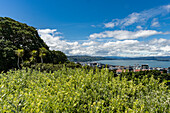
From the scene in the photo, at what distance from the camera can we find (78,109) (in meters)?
2.77

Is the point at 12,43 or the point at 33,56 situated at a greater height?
the point at 12,43

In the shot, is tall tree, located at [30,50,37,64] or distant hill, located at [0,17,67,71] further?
tall tree, located at [30,50,37,64]

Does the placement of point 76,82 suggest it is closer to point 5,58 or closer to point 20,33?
point 5,58

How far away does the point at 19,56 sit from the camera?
14.8 meters

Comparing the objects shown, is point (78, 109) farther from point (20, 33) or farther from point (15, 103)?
point (20, 33)

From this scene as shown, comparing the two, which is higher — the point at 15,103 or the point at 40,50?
the point at 40,50

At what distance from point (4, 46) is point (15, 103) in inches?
586

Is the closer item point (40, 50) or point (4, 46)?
point (4, 46)

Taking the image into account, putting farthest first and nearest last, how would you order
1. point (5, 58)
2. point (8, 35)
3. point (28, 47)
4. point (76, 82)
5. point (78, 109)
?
point (28, 47) < point (8, 35) < point (5, 58) < point (76, 82) < point (78, 109)

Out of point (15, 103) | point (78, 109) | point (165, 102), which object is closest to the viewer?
point (15, 103)

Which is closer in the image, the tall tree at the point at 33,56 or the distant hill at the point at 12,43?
the distant hill at the point at 12,43

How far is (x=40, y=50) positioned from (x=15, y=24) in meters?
5.23

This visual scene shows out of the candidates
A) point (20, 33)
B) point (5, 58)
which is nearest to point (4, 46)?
point (5, 58)

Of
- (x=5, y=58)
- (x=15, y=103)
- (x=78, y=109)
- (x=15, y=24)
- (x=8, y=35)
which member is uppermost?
(x=15, y=24)
